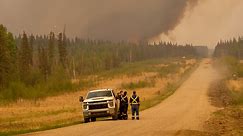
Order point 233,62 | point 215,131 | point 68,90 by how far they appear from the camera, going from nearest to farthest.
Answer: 1. point 215,131
2. point 68,90
3. point 233,62

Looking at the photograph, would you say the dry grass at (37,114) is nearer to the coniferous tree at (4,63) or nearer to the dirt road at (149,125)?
the dirt road at (149,125)

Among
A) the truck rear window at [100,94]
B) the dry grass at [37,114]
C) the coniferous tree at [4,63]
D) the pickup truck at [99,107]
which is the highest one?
the coniferous tree at [4,63]

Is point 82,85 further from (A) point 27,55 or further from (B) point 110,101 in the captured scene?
(B) point 110,101

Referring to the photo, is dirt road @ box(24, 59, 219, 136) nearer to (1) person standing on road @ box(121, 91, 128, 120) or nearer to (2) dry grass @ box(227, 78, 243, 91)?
(1) person standing on road @ box(121, 91, 128, 120)

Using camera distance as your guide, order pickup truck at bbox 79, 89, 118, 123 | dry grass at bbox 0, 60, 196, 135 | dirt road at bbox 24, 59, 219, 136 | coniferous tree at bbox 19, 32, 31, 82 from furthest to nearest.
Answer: coniferous tree at bbox 19, 32, 31, 82
dry grass at bbox 0, 60, 196, 135
pickup truck at bbox 79, 89, 118, 123
dirt road at bbox 24, 59, 219, 136

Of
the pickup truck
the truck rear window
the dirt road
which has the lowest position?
the dirt road

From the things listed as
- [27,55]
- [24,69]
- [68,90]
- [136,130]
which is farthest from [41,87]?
[136,130]

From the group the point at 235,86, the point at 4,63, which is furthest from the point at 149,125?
the point at 4,63

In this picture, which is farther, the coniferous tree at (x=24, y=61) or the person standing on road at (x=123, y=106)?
the coniferous tree at (x=24, y=61)

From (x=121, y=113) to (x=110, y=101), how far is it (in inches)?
73.8

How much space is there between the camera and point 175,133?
2145cm

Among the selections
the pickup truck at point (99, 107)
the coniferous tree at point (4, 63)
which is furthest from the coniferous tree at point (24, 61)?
the pickup truck at point (99, 107)

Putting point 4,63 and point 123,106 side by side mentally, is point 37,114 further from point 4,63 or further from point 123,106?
point 4,63

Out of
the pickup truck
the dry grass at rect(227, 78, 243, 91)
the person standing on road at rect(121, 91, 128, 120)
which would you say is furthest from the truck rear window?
the dry grass at rect(227, 78, 243, 91)
